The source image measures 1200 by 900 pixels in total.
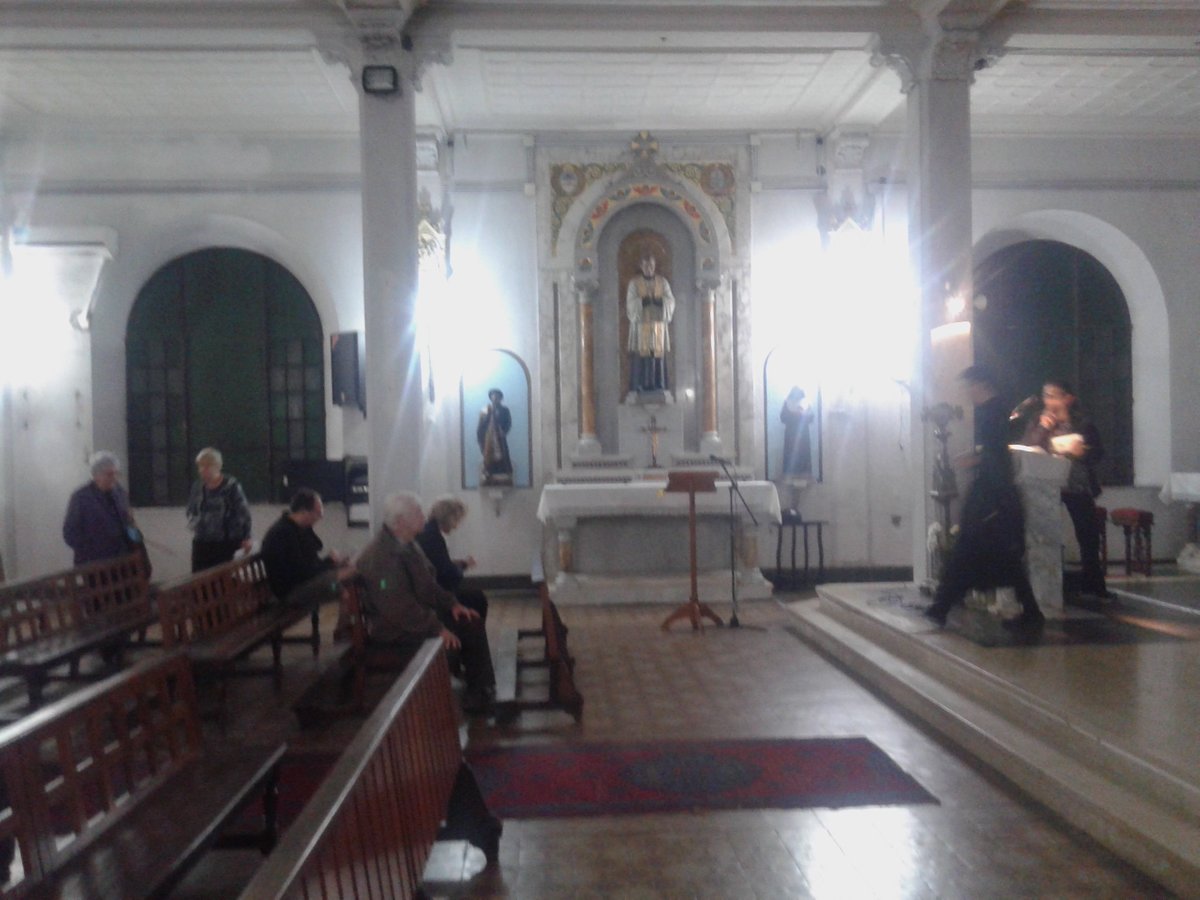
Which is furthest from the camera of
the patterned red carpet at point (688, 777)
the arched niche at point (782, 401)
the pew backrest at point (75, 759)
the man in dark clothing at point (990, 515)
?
the arched niche at point (782, 401)

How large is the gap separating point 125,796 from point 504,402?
7.99 m

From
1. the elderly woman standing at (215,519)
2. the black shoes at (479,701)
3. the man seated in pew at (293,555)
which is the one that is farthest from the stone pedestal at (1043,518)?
the elderly woman standing at (215,519)

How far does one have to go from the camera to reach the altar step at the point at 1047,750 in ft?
12.0

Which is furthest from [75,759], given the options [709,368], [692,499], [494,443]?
[709,368]

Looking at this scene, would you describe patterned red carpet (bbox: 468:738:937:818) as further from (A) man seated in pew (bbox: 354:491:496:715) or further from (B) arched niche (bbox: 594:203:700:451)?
(B) arched niche (bbox: 594:203:700:451)

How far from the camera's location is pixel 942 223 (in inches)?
313

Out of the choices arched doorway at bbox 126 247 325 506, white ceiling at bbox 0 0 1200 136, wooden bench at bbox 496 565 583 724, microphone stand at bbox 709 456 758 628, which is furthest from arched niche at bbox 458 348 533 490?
wooden bench at bbox 496 565 583 724

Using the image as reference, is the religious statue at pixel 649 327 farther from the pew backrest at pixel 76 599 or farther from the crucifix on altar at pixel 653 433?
the pew backrest at pixel 76 599

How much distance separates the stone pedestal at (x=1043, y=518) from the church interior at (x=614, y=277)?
694 mm

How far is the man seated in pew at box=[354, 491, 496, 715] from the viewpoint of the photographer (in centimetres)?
535

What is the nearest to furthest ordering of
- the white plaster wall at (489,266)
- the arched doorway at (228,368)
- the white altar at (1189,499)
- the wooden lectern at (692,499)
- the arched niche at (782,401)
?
the wooden lectern at (692,499), the white altar at (1189,499), the white plaster wall at (489,266), the arched niche at (782,401), the arched doorway at (228,368)

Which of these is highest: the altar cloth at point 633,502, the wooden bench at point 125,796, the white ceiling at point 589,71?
the white ceiling at point 589,71

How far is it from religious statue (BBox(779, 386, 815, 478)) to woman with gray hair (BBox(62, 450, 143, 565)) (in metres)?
6.71

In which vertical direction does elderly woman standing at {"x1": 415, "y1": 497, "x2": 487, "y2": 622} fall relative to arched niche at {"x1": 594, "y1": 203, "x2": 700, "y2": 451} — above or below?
below
